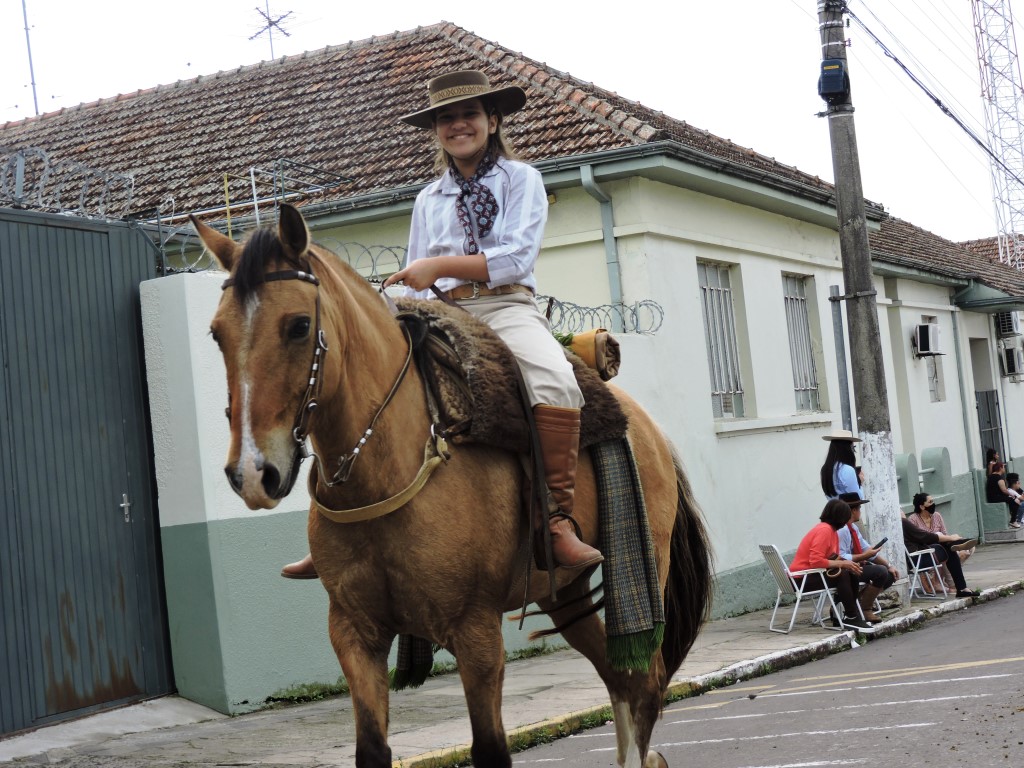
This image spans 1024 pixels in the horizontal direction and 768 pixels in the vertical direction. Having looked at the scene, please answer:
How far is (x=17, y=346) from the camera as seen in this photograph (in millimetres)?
8500

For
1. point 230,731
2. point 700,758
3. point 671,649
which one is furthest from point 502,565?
point 230,731

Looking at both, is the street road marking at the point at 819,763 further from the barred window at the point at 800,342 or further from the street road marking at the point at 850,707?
the barred window at the point at 800,342

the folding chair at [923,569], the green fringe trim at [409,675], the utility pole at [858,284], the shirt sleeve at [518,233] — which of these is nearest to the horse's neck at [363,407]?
the shirt sleeve at [518,233]

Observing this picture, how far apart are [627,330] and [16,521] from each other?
7.16 meters

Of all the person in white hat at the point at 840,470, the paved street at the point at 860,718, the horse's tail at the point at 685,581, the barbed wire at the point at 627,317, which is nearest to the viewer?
the paved street at the point at 860,718

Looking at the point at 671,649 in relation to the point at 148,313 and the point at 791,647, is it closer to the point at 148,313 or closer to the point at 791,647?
the point at 148,313

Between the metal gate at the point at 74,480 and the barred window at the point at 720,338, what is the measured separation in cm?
766

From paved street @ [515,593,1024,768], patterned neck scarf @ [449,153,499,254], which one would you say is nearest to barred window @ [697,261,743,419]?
paved street @ [515,593,1024,768]

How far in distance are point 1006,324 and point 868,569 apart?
15569mm

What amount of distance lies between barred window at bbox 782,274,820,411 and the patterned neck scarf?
40.5 ft

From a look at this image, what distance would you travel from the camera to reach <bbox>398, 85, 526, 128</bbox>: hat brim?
524 cm

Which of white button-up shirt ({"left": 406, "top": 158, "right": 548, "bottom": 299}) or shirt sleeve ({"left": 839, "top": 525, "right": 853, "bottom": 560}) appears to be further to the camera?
shirt sleeve ({"left": 839, "top": 525, "right": 853, "bottom": 560})

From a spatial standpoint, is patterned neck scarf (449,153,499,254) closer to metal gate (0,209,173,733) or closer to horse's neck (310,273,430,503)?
horse's neck (310,273,430,503)

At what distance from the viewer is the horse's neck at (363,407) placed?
13.9 feet
